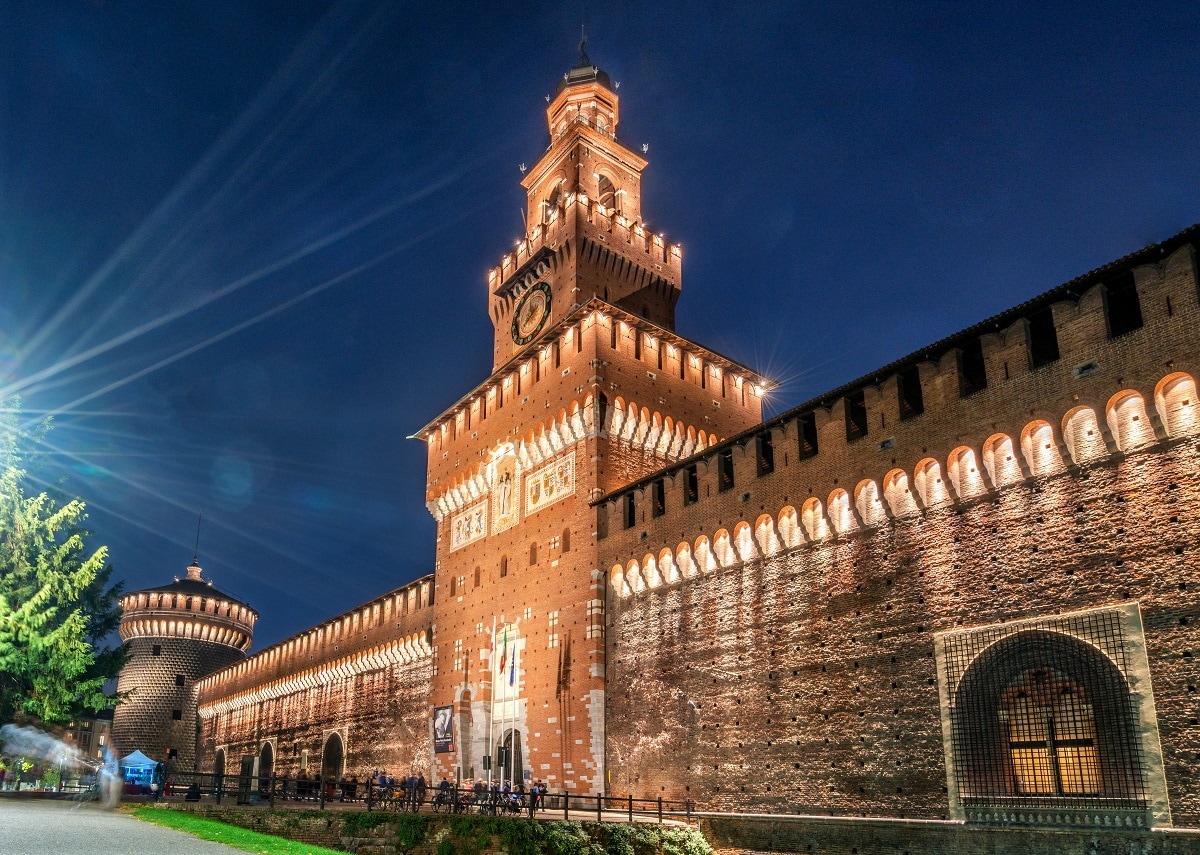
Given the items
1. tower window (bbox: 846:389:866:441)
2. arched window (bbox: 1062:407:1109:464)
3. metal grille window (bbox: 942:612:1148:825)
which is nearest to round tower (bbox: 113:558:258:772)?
tower window (bbox: 846:389:866:441)

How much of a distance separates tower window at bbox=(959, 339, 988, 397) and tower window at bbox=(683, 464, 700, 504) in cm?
742

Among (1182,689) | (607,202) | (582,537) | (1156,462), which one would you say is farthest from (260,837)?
(607,202)

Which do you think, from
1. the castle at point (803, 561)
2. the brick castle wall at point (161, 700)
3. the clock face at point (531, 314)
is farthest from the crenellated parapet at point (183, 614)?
the clock face at point (531, 314)

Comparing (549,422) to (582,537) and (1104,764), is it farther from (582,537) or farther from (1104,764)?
(1104,764)

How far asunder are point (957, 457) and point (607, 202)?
22657 millimetres

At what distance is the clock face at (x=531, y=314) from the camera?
1293 inches

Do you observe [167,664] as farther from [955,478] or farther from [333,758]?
[955,478]

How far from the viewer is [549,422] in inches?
1136

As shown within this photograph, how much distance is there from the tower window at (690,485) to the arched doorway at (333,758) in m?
23.8

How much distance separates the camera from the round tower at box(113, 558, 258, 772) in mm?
55375

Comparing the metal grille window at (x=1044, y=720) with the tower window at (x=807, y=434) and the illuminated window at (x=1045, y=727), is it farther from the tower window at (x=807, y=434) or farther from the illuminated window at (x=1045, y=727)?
the tower window at (x=807, y=434)

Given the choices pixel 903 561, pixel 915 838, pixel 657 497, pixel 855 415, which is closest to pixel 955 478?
pixel 903 561

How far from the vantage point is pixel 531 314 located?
33688mm

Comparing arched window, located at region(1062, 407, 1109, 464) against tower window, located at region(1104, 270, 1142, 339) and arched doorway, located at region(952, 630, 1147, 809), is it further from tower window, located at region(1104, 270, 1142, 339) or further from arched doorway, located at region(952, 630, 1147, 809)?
arched doorway, located at region(952, 630, 1147, 809)
